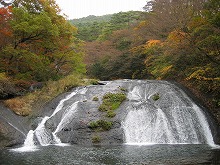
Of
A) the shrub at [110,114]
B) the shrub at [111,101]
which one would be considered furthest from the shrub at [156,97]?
the shrub at [110,114]

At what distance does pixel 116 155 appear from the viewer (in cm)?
1216

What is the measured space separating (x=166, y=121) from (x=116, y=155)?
542cm

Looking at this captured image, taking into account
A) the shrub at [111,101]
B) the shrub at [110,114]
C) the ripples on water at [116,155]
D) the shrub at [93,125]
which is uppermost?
the shrub at [111,101]

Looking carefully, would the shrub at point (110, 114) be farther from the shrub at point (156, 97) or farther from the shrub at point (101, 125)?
the shrub at point (156, 97)

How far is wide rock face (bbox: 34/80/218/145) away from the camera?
15.6 metres

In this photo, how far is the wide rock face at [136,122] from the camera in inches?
613

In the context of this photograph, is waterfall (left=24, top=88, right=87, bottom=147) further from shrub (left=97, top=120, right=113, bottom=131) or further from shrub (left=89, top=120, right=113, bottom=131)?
shrub (left=97, top=120, right=113, bottom=131)

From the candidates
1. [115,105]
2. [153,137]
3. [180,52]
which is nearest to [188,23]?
[180,52]

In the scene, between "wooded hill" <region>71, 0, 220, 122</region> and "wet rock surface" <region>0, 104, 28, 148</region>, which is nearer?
"wet rock surface" <region>0, 104, 28, 148</region>

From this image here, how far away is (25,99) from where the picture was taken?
1970cm

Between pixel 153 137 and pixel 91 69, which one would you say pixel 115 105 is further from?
pixel 91 69

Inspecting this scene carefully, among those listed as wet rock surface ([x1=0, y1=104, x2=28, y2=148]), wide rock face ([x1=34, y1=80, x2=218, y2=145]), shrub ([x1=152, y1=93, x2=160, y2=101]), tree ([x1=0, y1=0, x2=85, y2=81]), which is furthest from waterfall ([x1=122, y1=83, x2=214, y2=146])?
tree ([x1=0, y1=0, x2=85, y2=81])

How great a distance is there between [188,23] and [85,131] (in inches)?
467

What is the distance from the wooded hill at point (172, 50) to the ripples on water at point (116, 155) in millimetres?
5323
